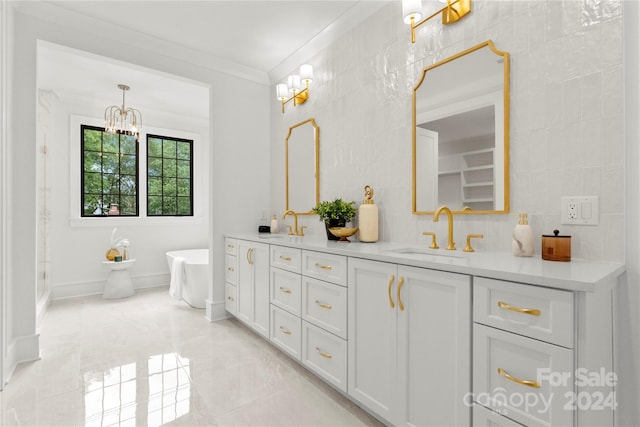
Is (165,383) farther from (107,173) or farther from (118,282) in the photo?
(107,173)

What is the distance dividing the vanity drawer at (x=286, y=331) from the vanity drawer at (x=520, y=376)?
1209 millimetres

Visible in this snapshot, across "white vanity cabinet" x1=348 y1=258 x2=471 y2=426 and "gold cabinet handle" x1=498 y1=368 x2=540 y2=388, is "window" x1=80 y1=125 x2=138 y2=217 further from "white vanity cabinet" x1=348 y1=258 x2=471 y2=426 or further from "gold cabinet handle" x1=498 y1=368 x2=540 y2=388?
"gold cabinet handle" x1=498 y1=368 x2=540 y2=388

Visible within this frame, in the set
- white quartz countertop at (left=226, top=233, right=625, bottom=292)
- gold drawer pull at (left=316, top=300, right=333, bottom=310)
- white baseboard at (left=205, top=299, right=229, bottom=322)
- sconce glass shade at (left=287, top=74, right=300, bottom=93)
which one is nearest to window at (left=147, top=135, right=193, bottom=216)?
white baseboard at (left=205, top=299, right=229, bottom=322)

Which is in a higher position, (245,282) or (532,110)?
(532,110)

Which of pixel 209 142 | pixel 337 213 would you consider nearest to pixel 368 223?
pixel 337 213

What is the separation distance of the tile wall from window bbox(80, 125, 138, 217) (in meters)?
3.69

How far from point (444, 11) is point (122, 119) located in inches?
151

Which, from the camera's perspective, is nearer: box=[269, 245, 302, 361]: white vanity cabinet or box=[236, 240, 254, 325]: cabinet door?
box=[269, 245, 302, 361]: white vanity cabinet

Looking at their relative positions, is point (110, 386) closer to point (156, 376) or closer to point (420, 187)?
point (156, 376)

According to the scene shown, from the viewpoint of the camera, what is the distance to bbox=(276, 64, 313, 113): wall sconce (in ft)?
9.31

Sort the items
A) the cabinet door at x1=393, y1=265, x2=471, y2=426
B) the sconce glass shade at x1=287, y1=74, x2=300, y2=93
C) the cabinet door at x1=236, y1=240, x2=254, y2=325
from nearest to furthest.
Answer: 1. the cabinet door at x1=393, y1=265, x2=471, y2=426
2. the cabinet door at x1=236, y1=240, x2=254, y2=325
3. the sconce glass shade at x1=287, y1=74, x2=300, y2=93

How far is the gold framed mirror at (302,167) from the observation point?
2934mm

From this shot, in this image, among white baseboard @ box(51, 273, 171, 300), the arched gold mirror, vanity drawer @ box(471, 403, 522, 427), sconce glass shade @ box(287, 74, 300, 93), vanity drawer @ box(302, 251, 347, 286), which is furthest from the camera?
white baseboard @ box(51, 273, 171, 300)

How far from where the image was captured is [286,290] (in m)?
2.25
